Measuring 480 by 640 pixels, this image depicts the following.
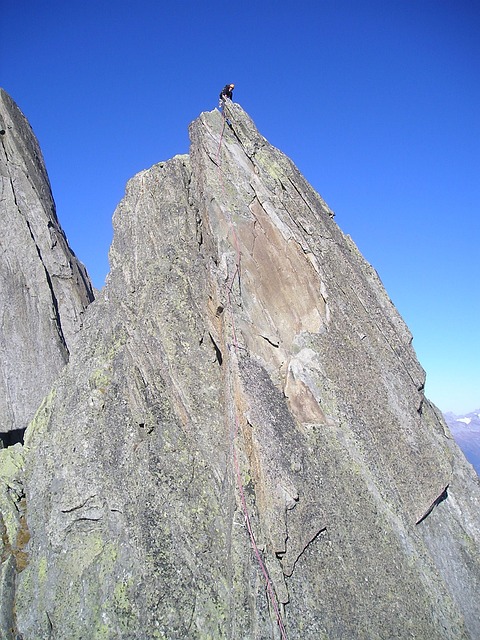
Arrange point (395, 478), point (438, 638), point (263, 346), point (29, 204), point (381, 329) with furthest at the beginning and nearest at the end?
point (29, 204)
point (381, 329)
point (263, 346)
point (395, 478)
point (438, 638)

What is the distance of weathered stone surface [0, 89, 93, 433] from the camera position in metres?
22.8

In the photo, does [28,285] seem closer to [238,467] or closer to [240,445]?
[240,445]

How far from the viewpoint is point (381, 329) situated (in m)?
18.2

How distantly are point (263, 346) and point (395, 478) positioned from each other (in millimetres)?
6092

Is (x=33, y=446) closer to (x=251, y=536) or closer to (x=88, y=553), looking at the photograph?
(x=88, y=553)

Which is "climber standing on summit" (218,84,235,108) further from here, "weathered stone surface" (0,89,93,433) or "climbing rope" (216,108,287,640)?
"weathered stone surface" (0,89,93,433)

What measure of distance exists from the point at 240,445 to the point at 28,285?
15907mm

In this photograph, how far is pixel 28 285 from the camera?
80.2ft

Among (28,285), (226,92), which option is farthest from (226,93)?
(28,285)

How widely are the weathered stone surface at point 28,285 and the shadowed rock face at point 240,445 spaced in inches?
218

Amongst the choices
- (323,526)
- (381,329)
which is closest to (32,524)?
(323,526)

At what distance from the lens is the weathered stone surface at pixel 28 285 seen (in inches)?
899

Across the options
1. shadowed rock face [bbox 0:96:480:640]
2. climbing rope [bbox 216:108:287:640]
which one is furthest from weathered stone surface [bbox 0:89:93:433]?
climbing rope [bbox 216:108:287:640]

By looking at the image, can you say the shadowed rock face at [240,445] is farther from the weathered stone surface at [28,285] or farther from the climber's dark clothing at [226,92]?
the weathered stone surface at [28,285]
